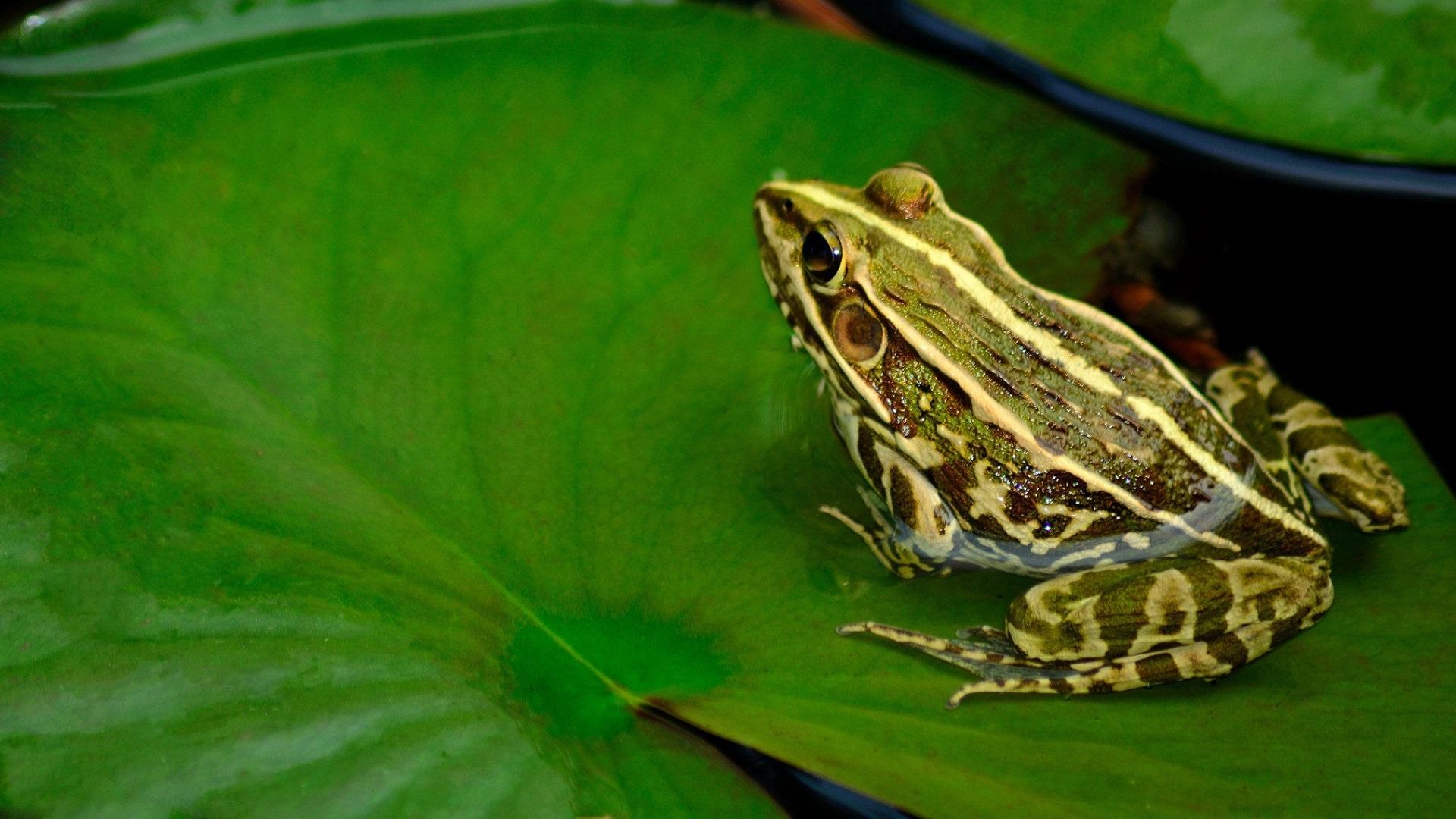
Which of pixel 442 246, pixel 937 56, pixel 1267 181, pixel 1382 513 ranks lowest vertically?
pixel 1382 513

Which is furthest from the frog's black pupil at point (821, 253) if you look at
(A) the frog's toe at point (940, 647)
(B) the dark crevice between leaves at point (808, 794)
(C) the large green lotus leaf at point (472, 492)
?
(B) the dark crevice between leaves at point (808, 794)

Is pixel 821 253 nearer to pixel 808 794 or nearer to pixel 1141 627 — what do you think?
pixel 1141 627

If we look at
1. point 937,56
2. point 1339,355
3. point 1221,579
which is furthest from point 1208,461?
point 937,56

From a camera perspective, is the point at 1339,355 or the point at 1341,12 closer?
the point at 1341,12

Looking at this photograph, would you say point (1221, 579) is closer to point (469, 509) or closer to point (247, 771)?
point (469, 509)

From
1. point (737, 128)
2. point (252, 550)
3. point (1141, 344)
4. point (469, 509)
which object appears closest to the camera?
point (252, 550)

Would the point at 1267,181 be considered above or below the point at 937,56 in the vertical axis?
below
